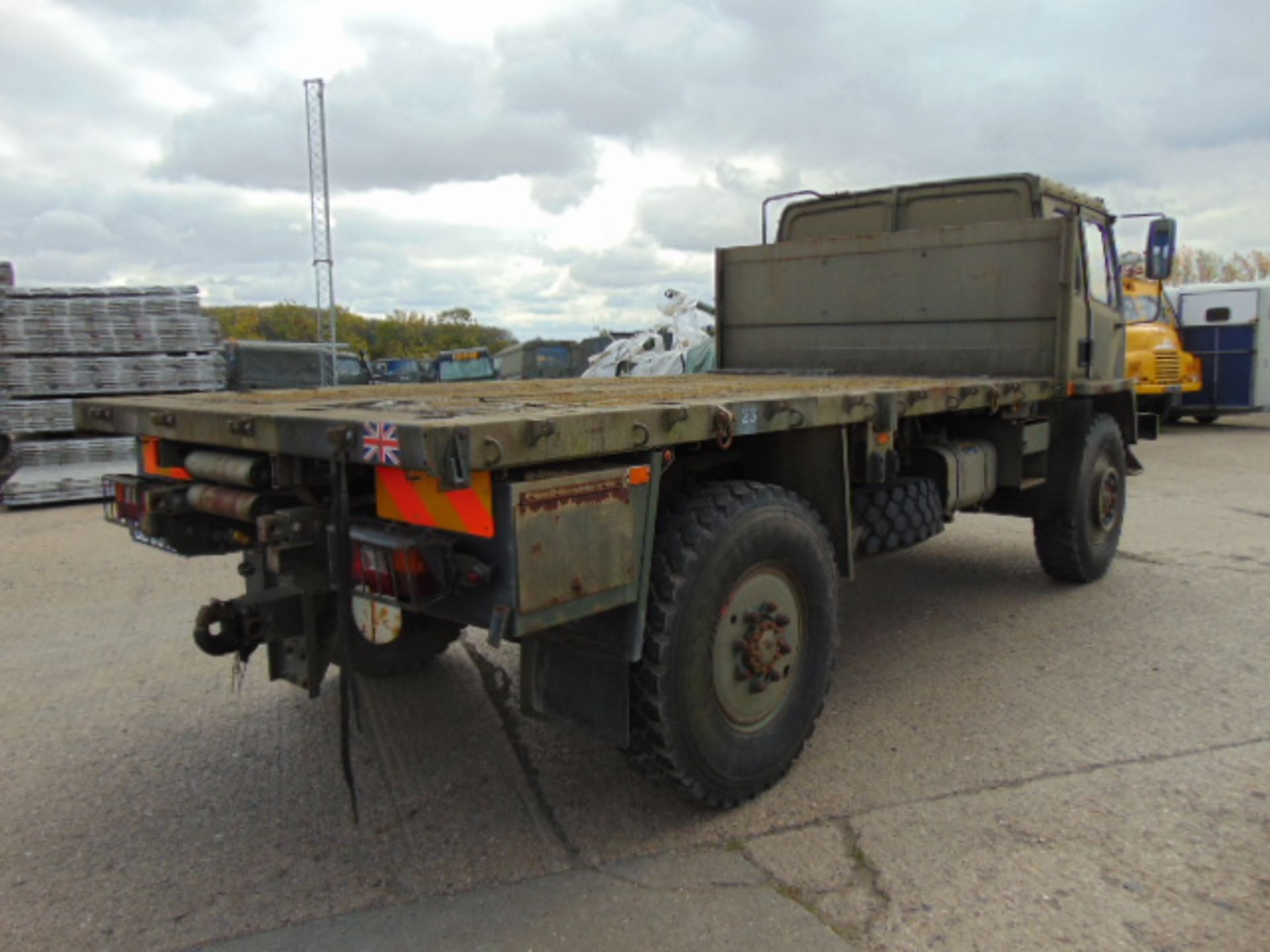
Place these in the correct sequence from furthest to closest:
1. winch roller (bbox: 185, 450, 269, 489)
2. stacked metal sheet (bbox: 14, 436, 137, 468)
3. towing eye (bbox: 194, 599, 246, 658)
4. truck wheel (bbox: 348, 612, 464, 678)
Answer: stacked metal sheet (bbox: 14, 436, 137, 468)
truck wheel (bbox: 348, 612, 464, 678)
towing eye (bbox: 194, 599, 246, 658)
winch roller (bbox: 185, 450, 269, 489)

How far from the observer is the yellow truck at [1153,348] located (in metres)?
15.3

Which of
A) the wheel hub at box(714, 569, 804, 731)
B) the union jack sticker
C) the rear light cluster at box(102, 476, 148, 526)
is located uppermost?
the union jack sticker

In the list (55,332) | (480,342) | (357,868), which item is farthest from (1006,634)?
(480,342)

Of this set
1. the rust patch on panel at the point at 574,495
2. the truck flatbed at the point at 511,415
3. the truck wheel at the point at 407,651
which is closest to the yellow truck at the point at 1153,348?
the truck flatbed at the point at 511,415

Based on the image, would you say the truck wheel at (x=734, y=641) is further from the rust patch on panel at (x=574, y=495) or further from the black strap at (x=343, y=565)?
the black strap at (x=343, y=565)

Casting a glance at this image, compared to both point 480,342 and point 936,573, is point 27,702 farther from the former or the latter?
point 480,342

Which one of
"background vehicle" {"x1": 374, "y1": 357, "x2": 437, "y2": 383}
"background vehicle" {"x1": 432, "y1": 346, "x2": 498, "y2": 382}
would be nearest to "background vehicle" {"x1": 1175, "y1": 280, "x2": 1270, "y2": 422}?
"background vehicle" {"x1": 432, "y1": 346, "x2": 498, "y2": 382}

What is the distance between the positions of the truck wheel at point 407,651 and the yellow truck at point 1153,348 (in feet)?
43.5

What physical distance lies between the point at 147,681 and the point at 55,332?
24.2 feet

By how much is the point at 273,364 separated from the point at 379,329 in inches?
1837

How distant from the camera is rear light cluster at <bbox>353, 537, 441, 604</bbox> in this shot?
2.68m

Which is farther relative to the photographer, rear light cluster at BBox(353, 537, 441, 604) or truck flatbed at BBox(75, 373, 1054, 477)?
rear light cluster at BBox(353, 537, 441, 604)

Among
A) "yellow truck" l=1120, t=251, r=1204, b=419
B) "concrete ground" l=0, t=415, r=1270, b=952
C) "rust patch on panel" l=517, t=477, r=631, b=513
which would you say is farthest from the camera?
"yellow truck" l=1120, t=251, r=1204, b=419

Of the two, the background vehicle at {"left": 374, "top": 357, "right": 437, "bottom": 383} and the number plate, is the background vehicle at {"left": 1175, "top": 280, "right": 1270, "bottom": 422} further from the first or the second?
the number plate
